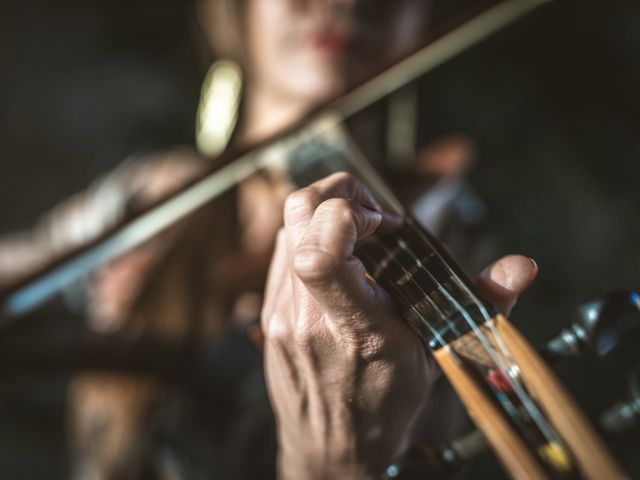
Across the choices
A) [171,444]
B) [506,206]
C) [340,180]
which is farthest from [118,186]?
[340,180]

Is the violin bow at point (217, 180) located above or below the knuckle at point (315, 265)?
above

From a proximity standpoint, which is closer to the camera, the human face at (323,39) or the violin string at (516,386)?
the violin string at (516,386)

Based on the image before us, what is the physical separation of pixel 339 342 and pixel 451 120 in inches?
34.6

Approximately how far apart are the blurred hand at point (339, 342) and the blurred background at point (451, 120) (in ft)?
0.44

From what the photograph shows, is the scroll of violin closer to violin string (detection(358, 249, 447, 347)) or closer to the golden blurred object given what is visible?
violin string (detection(358, 249, 447, 347))

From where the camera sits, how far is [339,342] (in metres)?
0.28

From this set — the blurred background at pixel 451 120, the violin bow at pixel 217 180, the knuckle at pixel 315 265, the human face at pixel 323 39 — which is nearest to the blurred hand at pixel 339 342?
the knuckle at pixel 315 265

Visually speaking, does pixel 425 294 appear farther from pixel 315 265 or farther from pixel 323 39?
pixel 323 39

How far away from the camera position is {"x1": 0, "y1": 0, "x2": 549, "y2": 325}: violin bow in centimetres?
66

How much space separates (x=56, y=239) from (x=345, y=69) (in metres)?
0.65

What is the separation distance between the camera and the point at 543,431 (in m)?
0.24

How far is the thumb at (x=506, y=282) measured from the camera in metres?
0.28

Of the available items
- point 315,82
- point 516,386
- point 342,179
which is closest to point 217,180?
point 315,82

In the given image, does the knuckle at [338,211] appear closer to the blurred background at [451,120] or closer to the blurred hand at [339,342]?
the blurred hand at [339,342]
